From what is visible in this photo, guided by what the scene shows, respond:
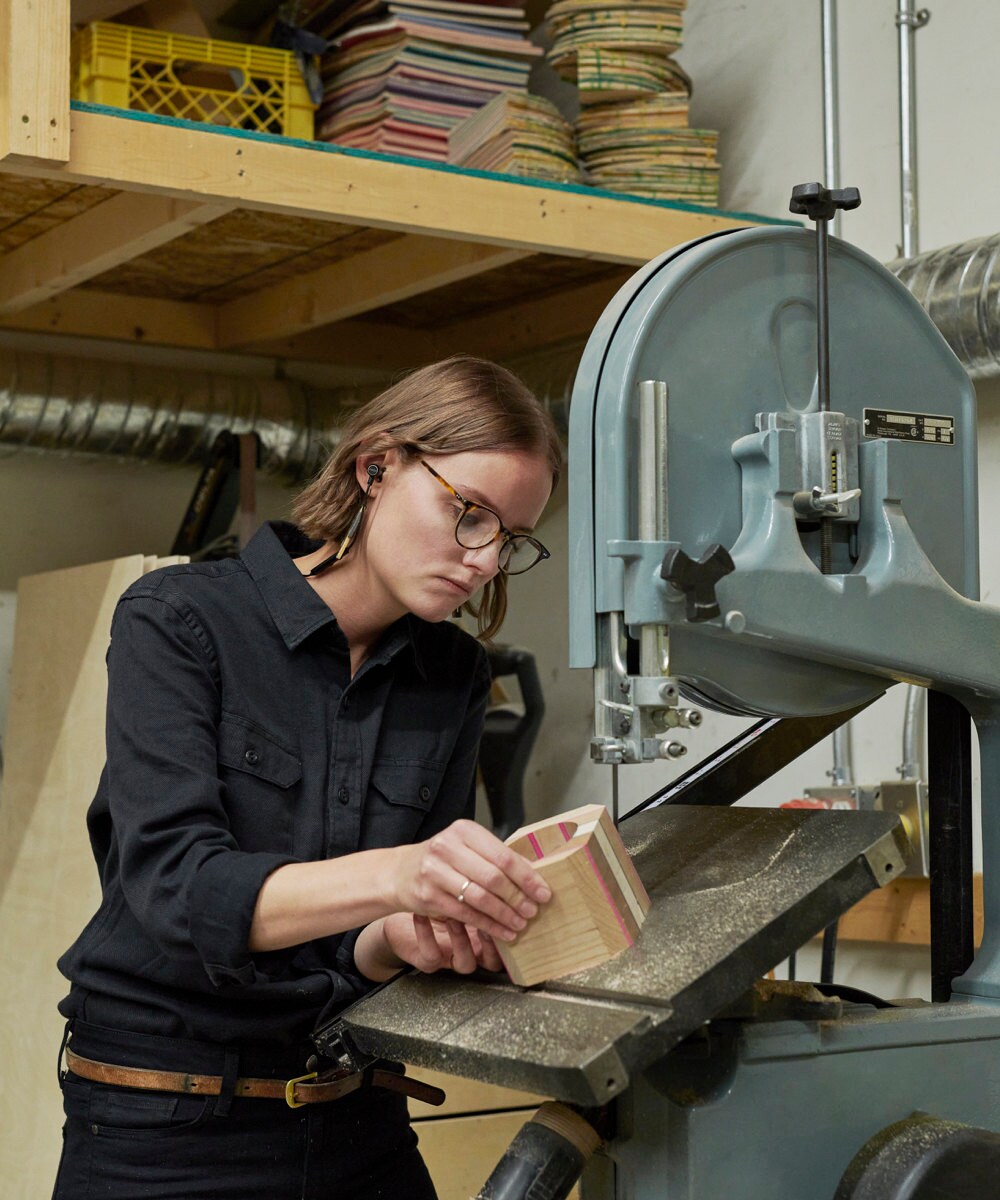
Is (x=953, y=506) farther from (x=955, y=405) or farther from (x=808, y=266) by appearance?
(x=808, y=266)

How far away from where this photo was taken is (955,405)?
4.38 ft

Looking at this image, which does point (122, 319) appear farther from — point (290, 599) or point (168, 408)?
point (290, 599)

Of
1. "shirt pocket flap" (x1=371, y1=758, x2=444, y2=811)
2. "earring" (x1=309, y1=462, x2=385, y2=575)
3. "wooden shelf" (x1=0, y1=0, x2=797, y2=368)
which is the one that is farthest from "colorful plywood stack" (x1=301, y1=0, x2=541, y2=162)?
"shirt pocket flap" (x1=371, y1=758, x2=444, y2=811)

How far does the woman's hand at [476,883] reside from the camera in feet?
3.51

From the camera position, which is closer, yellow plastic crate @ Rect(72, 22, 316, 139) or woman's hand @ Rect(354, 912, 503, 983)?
woman's hand @ Rect(354, 912, 503, 983)

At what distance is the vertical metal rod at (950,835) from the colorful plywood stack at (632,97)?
1.65m

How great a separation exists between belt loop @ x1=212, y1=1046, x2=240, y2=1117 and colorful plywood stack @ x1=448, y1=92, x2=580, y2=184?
1.69m

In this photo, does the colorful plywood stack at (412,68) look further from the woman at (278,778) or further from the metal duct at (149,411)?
the woman at (278,778)

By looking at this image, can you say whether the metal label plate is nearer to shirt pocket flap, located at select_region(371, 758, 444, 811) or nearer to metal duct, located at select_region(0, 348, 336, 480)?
shirt pocket flap, located at select_region(371, 758, 444, 811)

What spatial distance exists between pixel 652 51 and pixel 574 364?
698mm

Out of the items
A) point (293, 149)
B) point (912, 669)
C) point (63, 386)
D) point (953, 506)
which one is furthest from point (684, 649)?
point (63, 386)

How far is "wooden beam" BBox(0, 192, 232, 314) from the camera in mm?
2426

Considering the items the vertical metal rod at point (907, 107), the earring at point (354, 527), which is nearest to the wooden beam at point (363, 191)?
the vertical metal rod at point (907, 107)

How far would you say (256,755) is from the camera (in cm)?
142
